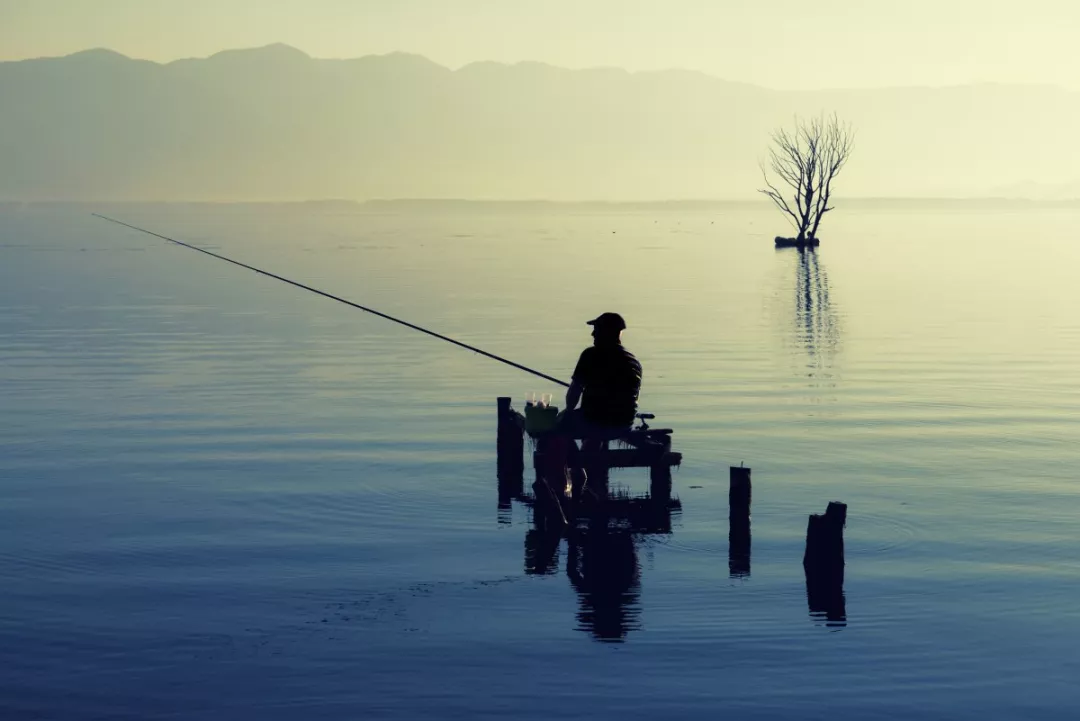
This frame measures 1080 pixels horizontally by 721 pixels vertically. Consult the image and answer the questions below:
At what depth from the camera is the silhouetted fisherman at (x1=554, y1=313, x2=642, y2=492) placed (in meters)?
15.9

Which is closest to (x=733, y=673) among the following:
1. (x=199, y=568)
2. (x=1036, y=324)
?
(x=199, y=568)

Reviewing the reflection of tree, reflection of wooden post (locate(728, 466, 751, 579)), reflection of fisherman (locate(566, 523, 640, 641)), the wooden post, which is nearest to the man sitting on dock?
reflection of fisherman (locate(566, 523, 640, 641))

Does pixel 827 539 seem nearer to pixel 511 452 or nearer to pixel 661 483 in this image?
pixel 661 483

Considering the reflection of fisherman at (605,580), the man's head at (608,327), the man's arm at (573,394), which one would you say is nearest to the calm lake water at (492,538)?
the reflection of fisherman at (605,580)

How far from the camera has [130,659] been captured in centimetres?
1156

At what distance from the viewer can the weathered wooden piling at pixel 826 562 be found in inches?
512

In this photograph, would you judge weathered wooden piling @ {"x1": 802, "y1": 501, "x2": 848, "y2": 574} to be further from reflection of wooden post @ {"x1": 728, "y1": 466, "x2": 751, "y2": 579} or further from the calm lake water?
reflection of wooden post @ {"x1": 728, "y1": 466, "x2": 751, "y2": 579}

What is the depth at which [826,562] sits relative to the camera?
13.2 m

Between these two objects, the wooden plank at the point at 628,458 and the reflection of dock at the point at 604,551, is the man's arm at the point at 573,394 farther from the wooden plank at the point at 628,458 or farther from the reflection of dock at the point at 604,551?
the reflection of dock at the point at 604,551

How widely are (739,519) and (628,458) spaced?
1.76m

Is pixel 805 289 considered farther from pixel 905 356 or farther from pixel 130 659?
pixel 130 659

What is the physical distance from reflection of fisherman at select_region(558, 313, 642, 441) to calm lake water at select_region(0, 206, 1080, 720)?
131 cm

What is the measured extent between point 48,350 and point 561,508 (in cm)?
2311

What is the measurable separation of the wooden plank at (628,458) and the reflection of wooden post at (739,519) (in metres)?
1.33
